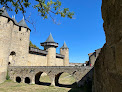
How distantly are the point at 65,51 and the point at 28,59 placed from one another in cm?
1603

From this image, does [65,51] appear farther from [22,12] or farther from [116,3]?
[116,3]

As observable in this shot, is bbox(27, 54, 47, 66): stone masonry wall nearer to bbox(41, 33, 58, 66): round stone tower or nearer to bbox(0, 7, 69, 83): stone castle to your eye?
bbox(0, 7, 69, 83): stone castle

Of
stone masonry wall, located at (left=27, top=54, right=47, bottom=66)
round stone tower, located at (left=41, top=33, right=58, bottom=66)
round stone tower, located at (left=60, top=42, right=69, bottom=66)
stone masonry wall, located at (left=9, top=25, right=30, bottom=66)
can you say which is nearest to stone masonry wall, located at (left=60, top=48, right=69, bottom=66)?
round stone tower, located at (left=60, top=42, right=69, bottom=66)

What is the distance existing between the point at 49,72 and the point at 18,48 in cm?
930

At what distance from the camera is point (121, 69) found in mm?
799

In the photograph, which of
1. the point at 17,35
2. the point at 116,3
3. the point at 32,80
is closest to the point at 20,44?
the point at 17,35

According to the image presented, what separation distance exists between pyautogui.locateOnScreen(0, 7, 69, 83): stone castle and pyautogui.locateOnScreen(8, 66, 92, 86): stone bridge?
1724 mm

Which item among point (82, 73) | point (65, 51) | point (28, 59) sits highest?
point (65, 51)

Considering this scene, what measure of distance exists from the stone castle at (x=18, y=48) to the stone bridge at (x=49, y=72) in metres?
1.72

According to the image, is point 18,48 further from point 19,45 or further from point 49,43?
point 49,43

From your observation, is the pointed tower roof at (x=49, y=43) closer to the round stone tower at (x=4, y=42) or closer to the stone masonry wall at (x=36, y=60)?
the stone masonry wall at (x=36, y=60)

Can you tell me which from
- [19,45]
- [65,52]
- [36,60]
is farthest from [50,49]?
[65,52]

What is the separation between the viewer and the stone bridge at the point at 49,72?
46.2ft

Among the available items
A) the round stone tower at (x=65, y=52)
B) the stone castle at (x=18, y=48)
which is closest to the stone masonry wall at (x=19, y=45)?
the stone castle at (x=18, y=48)
